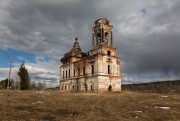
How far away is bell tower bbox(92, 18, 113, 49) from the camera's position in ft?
126

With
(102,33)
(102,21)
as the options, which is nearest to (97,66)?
(102,33)

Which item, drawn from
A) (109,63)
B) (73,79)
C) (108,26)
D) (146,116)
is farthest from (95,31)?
(146,116)

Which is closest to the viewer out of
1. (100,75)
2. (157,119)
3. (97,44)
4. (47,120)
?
(47,120)

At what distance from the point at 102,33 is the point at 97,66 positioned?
6.96 metres

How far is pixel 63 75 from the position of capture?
1818 inches

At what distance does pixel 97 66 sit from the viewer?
114 feet

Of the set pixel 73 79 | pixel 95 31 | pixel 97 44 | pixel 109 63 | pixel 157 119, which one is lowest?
pixel 157 119

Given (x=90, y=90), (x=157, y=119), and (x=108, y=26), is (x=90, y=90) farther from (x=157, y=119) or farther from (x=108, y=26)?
(x=157, y=119)

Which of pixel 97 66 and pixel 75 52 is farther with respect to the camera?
pixel 75 52

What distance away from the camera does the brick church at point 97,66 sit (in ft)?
115

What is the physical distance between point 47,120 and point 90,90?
2583 centimetres

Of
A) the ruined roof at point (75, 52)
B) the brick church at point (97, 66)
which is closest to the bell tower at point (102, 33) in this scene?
the brick church at point (97, 66)

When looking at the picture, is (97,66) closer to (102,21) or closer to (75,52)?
(102,21)

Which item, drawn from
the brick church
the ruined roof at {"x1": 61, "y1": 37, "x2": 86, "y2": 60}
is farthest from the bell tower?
the ruined roof at {"x1": 61, "y1": 37, "x2": 86, "y2": 60}
